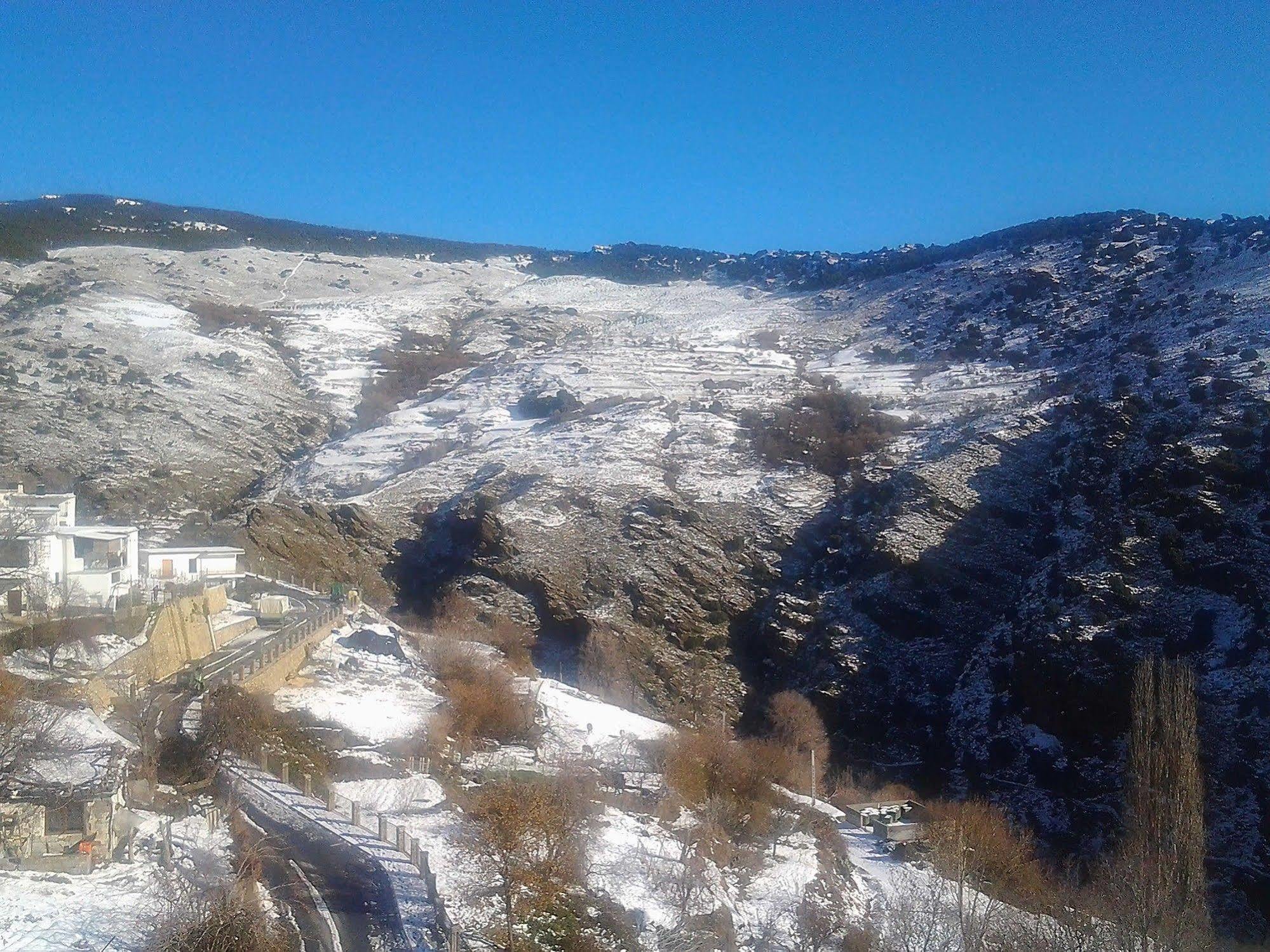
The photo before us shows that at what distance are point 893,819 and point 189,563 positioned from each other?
64.0 ft

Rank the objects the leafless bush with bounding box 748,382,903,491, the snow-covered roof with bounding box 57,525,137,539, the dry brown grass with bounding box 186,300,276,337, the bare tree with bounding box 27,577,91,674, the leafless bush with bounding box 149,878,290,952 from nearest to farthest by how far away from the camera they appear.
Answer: the leafless bush with bounding box 149,878,290,952, the bare tree with bounding box 27,577,91,674, the snow-covered roof with bounding box 57,525,137,539, the leafless bush with bounding box 748,382,903,491, the dry brown grass with bounding box 186,300,276,337

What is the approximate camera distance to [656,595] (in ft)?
111

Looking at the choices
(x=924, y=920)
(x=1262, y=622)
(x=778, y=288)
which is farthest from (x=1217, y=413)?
(x=778, y=288)

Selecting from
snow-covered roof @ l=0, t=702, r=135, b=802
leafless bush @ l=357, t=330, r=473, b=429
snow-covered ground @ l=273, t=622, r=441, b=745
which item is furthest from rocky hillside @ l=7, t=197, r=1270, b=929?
snow-covered roof @ l=0, t=702, r=135, b=802

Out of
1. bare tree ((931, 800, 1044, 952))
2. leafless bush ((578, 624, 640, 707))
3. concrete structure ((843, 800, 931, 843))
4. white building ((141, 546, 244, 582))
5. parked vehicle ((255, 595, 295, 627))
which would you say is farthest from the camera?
leafless bush ((578, 624, 640, 707))

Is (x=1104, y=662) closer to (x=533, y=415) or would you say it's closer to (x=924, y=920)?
(x=924, y=920)

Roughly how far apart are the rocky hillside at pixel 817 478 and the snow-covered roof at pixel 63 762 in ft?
58.7

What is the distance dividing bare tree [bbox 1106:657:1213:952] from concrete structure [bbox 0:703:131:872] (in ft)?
43.2

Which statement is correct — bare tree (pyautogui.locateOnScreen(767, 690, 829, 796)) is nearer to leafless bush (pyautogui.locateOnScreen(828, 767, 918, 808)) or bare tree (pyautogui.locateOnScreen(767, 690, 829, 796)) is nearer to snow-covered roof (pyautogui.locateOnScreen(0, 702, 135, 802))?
leafless bush (pyautogui.locateOnScreen(828, 767, 918, 808))

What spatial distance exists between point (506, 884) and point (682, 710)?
56.7ft

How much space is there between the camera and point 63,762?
39.4ft

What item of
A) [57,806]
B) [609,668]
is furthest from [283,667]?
[609,668]

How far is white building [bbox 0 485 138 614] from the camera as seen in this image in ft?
64.2

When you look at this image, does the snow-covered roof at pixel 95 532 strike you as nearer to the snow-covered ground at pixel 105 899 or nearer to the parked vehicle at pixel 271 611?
the parked vehicle at pixel 271 611
